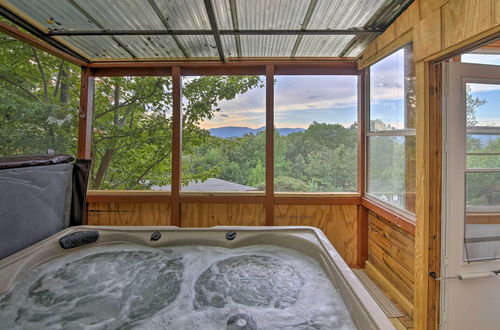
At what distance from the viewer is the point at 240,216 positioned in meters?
2.57

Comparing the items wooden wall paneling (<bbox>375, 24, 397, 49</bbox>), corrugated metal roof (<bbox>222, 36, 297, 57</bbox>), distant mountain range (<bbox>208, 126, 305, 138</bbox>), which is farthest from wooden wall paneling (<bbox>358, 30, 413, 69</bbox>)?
distant mountain range (<bbox>208, 126, 305, 138</bbox>)

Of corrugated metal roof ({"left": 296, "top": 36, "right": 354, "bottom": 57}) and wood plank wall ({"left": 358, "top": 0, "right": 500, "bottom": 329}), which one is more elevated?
corrugated metal roof ({"left": 296, "top": 36, "right": 354, "bottom": 57})

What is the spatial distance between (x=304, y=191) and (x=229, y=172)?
1.05 m

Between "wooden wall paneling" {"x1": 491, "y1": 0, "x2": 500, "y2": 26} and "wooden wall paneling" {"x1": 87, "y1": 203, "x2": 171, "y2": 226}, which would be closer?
"wooden wall paneling" {"x1": 491, "y1": 0, "x2": 500, "y2": 26}

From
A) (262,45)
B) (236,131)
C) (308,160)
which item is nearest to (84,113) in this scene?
(236,131)

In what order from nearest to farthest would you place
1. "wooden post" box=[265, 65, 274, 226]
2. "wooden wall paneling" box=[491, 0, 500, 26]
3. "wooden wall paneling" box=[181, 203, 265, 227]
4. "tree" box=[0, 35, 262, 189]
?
"wooden wall paneling" box=[491, 0, 500, 26] → "wooden post" box=[265, 65, 274, 226] → "wooden wall paneling" box=[181, 203, 265, 227] → "tree" box=[0, 35, 262, 189]

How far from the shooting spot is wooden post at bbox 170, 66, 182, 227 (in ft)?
8.20

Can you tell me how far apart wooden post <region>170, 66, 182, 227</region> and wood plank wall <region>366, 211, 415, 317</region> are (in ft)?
7.17

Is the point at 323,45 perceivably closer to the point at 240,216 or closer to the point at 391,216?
the point at 391,216

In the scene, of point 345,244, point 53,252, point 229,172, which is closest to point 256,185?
point 229,172

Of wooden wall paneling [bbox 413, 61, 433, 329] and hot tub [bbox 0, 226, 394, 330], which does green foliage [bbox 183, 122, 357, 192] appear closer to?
hot tub [bbox 0, 226, 394, 330]

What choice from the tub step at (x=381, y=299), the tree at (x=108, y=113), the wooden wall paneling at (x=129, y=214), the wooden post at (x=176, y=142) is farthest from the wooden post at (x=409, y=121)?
the wooden wall paneling at (x=129, y=214)

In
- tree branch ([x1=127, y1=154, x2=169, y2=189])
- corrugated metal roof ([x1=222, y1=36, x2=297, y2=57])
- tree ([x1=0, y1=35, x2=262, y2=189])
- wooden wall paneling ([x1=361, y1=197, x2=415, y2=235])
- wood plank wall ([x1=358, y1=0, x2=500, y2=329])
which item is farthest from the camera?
tree branch ([x1=127, y1=154, x2=169, y2=189])

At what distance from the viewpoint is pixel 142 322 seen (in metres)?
1.13
